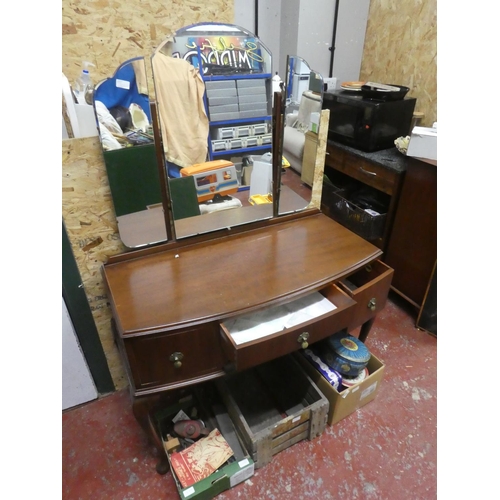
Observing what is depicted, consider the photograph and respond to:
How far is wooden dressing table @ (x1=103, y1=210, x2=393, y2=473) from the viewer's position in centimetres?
97

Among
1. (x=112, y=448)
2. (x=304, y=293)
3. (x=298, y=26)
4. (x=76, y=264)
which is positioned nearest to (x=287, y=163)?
(x=304, y=293)

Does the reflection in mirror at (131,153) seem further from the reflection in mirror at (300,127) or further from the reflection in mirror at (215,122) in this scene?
the reflection in mirror at (300,127)

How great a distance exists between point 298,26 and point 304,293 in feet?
7.09

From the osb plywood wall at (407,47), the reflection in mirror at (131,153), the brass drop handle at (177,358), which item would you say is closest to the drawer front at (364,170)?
the osb plywood wall at (407,47)

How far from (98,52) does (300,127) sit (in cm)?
74

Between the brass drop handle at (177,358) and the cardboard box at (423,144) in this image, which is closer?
the brass drop handle at (177,358)

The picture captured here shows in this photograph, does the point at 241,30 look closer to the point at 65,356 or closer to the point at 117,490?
the point at 65,356

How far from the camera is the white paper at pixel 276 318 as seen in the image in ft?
3.48

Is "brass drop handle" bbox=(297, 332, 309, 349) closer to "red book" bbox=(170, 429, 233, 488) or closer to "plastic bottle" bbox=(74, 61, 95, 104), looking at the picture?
"red book" bbox=(170, 429, 233, 488)

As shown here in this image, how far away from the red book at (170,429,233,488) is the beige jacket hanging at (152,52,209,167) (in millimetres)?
1019

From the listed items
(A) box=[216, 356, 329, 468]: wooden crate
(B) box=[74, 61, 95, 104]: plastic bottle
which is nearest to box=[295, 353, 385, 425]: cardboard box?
(A) box=[216, 356, 329, 468]: wooden crate

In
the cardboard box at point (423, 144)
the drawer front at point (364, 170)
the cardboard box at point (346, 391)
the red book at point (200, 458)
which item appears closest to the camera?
Answer: the red book at point (200, 458)

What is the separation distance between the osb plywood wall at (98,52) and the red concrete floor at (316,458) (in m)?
0.73

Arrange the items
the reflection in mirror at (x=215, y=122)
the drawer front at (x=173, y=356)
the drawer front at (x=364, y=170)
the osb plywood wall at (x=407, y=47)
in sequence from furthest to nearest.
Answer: the osb plywood wall at (x=407, y=47), the drawer front at (x=364, y=170), the reflection in mirror at (x=215, y=122), the drawer front at (x=173, y=356)
